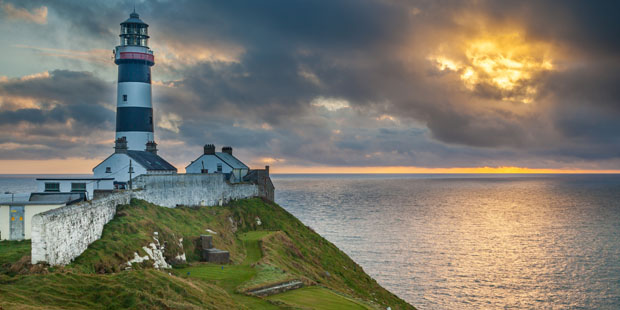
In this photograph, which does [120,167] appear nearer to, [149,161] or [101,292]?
[149,161]

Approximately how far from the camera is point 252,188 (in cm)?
6831

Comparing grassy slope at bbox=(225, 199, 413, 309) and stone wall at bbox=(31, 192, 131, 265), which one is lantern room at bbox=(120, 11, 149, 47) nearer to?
grassy slope at bbox=(225, 199, 413, 309)

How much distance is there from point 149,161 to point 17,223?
28.7m

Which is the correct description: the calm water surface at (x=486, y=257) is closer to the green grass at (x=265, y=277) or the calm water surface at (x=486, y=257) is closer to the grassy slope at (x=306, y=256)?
the grassy slope at (x=306, y=256)

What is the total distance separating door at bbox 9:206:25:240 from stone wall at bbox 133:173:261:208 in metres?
12.2

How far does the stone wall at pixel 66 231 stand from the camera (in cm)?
2117

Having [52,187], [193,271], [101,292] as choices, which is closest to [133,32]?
[52,187]

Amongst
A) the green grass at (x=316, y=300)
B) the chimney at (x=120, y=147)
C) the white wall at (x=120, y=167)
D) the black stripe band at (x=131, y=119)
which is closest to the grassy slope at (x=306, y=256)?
the green grass at (x=316, y=300)

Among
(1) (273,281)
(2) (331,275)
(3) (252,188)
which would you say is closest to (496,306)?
(2) (331,275)

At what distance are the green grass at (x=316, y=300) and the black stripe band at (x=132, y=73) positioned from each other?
140 feet

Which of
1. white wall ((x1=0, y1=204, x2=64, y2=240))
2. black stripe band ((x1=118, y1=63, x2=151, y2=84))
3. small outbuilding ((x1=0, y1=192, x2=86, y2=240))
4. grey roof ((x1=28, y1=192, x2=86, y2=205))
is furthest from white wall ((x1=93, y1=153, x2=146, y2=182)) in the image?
white wall ((x1=0, y1=204, x2=64, y2=240))

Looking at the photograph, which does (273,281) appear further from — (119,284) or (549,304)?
(549,304)

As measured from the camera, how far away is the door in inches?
1114

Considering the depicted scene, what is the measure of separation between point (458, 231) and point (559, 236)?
61.9 ft
